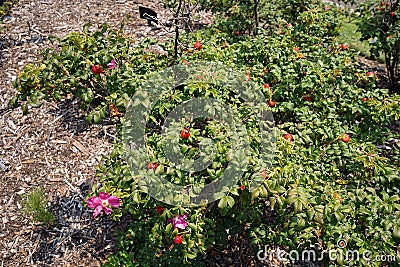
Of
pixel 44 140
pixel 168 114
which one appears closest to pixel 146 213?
pixel 168 114

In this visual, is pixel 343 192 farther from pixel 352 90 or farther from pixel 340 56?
pixel 340 56

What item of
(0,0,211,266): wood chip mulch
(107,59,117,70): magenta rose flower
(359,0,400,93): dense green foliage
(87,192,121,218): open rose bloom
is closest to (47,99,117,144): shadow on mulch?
(0,0,211,266): wood chip mulch

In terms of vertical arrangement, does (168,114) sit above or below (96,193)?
above

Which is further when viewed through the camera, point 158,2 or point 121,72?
point 158,2

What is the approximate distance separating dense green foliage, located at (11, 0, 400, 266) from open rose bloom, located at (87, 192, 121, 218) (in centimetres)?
5

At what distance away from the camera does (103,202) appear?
2170mm

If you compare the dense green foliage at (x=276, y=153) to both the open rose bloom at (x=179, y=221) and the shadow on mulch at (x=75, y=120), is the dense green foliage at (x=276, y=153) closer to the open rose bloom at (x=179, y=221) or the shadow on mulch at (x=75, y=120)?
the open rose bloom at (x=179, y=221)

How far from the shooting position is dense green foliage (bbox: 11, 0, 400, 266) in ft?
6.78

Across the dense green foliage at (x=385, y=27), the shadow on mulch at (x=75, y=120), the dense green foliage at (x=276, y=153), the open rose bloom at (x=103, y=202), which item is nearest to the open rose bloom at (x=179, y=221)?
the dense green foliage at (x=276, y=153)

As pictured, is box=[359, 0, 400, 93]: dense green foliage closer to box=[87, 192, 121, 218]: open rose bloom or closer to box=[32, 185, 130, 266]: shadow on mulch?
box=[32, 185, 130, 266]: shadow on mulch

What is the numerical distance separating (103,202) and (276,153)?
1083mm

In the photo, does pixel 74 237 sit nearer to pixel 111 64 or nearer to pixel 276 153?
pixel 111 64

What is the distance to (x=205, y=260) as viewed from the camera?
2992 mm

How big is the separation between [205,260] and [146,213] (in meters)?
0.63
